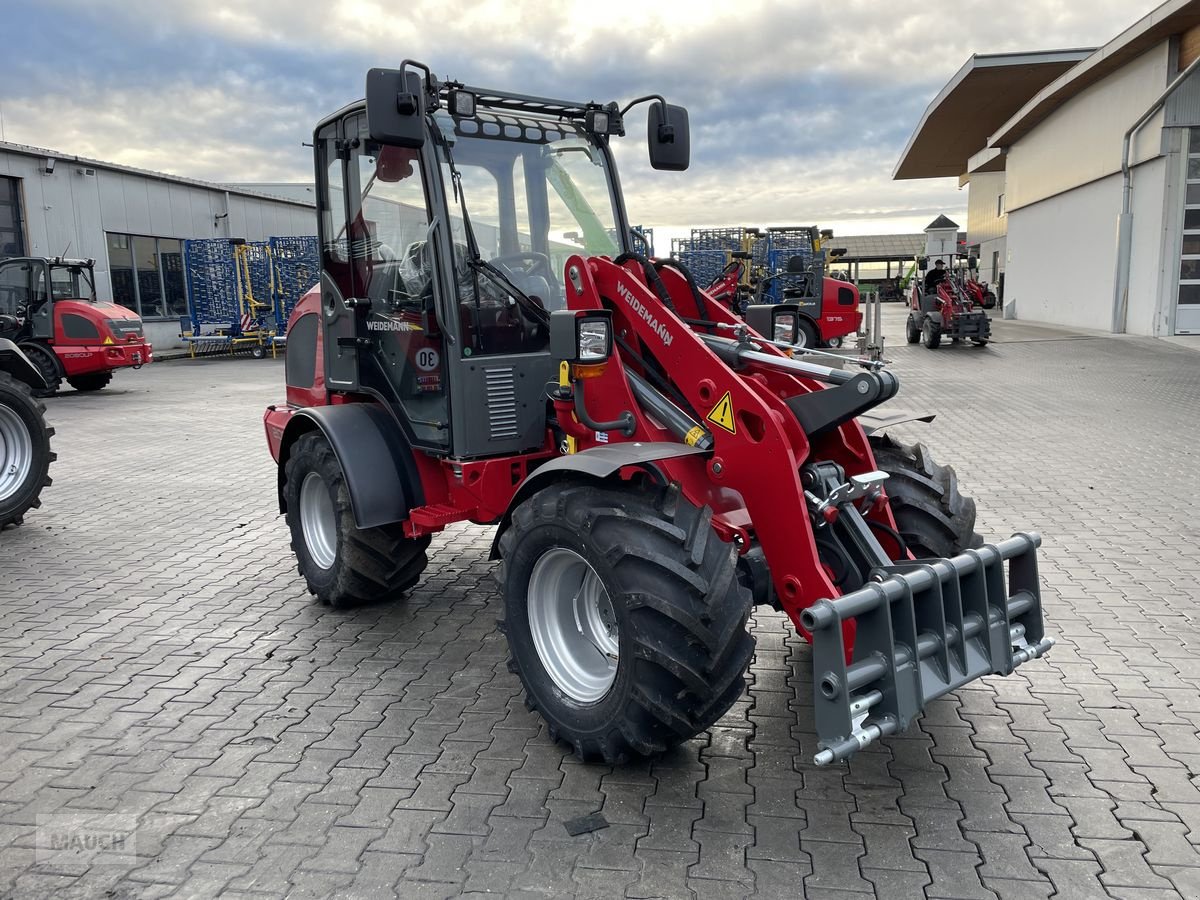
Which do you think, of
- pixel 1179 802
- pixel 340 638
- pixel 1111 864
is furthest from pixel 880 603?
pixel 340 638

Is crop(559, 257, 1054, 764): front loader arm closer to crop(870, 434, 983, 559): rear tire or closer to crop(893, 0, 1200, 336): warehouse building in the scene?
crop(870, 434, 983, 559): rear tire

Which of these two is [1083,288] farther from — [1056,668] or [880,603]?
[880,603]

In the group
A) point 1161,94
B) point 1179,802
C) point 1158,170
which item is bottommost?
point 1179,802

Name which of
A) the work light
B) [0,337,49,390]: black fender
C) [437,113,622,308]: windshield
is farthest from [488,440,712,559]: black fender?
[0,337,49,390]: black fender

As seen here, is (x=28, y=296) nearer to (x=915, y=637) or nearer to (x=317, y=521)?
(x=317, y=521)

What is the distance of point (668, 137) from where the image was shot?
5000 mm

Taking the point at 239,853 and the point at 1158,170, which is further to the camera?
the point at 1158,170

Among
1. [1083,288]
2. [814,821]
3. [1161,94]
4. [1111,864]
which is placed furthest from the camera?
[1083,288]

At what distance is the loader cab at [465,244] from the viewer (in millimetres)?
4512

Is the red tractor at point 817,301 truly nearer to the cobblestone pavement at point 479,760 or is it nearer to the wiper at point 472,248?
the cobblestone pavement at point 479,760

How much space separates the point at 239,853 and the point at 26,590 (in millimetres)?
3713

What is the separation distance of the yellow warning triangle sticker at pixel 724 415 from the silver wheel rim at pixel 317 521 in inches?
109

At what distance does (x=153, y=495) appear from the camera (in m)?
8.51

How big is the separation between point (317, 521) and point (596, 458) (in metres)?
2.69
